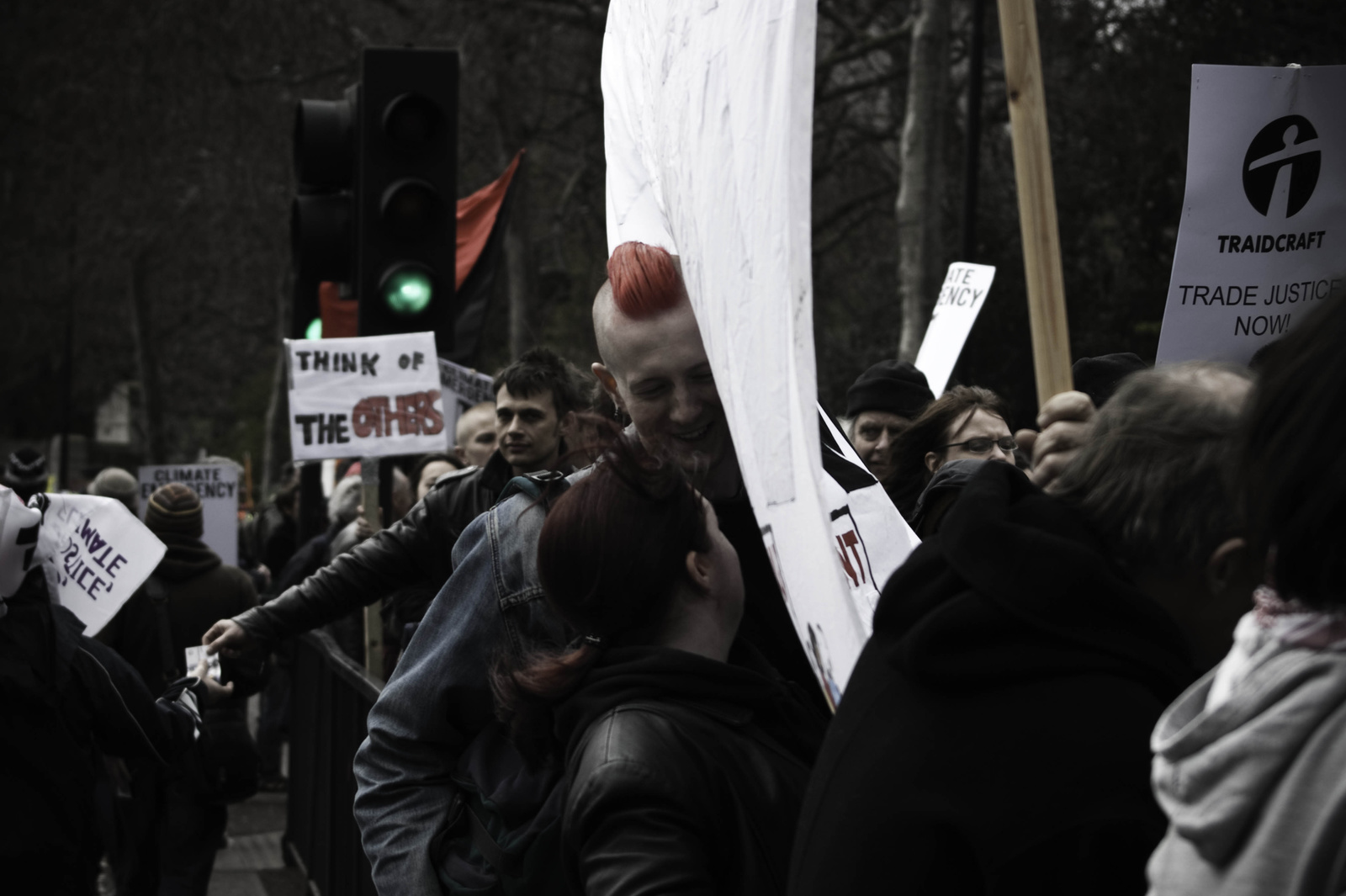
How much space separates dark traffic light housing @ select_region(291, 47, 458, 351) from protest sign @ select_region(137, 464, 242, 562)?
19.8ft

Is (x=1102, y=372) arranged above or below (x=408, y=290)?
below

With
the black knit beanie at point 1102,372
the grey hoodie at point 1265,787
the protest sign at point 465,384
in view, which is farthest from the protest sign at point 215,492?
the grey hoodie at point 1265,787

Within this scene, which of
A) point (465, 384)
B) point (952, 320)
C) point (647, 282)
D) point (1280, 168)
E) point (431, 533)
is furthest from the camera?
point (465, 384)

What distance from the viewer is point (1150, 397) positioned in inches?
64.7

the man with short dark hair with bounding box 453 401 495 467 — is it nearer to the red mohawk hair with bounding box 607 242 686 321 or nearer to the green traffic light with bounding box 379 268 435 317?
the green traffic light with bounding box 379 268 435 317

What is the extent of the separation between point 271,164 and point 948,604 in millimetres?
28744

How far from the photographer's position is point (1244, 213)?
146 inches

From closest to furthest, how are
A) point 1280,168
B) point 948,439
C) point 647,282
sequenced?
1. point 647,282
2. point 1280,168
3. point 948,439

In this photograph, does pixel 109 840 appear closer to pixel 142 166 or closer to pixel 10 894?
pixel 10 894

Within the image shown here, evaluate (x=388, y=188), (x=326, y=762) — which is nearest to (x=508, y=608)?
(x=326, y=762)

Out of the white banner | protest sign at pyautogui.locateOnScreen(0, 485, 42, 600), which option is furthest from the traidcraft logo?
protest sign at pyautogui.locateOnScreen(0, 485, 42, 600)

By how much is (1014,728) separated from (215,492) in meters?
12.5

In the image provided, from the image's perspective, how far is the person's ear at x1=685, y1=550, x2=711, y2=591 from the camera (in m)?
2.13

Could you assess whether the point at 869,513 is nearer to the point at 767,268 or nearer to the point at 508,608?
the point at 508,608
